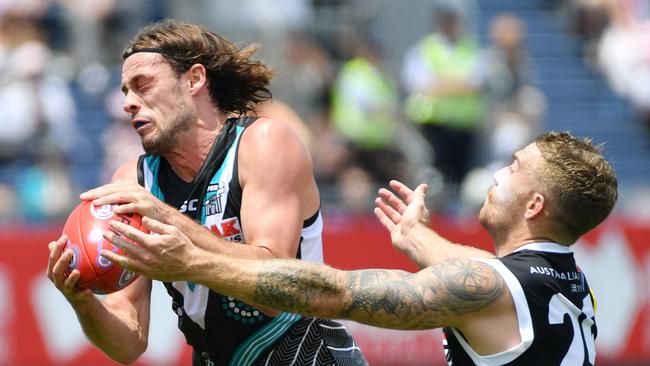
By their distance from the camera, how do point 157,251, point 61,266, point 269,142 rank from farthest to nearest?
point 269,142, point 61,266, point 157,251

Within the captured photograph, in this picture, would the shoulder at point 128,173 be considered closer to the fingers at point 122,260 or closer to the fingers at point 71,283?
the fingers at point 71,283

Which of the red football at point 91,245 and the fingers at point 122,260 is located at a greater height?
the fingers at point 122,260

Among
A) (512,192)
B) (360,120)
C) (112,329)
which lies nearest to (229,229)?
(112,329)

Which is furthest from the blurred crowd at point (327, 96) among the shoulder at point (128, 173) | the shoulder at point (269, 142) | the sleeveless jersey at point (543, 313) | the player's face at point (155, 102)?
the sleeveless jersey at point (543, 313)

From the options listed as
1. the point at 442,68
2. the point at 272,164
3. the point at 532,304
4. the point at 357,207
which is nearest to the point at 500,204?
the point at 532,304

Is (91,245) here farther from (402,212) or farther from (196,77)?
(402,212)

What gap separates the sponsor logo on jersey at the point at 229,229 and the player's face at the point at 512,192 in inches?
40.0

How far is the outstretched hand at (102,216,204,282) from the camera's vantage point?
405 cm

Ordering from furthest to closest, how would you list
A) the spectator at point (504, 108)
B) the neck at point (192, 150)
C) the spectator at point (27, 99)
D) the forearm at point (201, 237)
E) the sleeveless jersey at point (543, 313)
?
1. the spectator at point (504, 108)
2. the spectator at point (27, 99)
3. the neck at point (192, 150)
4. the sleeveless jersey at point (543, 313)
5. the forearm at point (201, 237)

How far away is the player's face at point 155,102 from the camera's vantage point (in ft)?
17.2

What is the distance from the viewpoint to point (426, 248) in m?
5.16

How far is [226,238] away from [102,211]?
2.08ft

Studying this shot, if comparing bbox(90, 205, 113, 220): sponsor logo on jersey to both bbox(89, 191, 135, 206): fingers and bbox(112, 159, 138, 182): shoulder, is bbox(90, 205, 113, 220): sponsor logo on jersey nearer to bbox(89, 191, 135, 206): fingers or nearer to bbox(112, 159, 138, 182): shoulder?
bbox(89, 191, 135, 206): fingers

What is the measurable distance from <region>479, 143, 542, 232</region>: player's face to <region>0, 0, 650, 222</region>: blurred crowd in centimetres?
623
